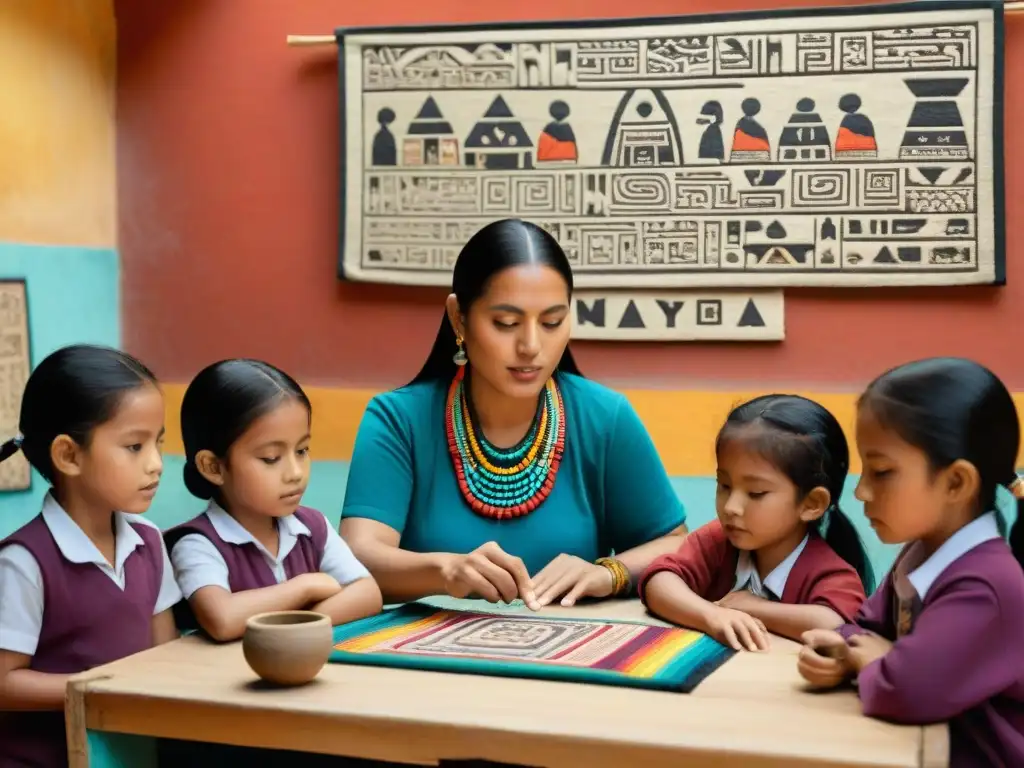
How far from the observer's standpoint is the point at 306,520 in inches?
78.2

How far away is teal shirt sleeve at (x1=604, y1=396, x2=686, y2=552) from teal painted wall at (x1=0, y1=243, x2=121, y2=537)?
1.75 meters

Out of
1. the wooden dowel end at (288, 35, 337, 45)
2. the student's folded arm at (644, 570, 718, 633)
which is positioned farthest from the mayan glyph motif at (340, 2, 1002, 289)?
the student's folded arm at (644, 570, 718, 633)

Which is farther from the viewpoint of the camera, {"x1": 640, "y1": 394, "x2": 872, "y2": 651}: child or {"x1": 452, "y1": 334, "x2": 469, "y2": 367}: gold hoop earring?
{"x1": 452, "y1": 334, "x2": 469, "y2": 367}: gold hoop earring

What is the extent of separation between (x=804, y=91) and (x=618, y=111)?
0.53m

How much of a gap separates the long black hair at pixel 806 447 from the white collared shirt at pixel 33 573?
95 centimetres

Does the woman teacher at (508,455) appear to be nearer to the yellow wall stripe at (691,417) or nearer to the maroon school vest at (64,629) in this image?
the maroon school vest at (64,629)

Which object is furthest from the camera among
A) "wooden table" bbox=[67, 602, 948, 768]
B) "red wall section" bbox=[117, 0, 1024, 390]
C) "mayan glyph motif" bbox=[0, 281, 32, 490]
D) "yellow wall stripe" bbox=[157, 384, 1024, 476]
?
"red wall section" bbox=[117, 0, 1024, 390]

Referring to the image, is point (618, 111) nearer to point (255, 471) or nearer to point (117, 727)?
point (255, 471)

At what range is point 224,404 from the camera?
6.15 feet

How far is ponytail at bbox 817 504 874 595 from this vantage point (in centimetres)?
196

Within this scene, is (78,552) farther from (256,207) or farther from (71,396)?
(256,207)

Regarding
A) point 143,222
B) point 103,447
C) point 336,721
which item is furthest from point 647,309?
point 336,721

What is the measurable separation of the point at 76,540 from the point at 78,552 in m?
0.02

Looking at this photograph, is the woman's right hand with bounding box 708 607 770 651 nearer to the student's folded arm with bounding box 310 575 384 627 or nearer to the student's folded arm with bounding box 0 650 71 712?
the student's folded arm with bounding box 310 575 384 627
